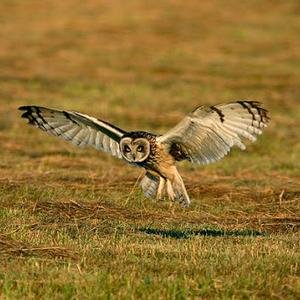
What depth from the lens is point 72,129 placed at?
12.0 metres

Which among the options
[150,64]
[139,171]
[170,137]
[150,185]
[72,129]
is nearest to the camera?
[170,137]

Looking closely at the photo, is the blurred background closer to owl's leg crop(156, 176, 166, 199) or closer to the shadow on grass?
owl's leg crop(156, 176, 166, 199)

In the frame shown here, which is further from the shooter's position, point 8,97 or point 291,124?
point 8,97

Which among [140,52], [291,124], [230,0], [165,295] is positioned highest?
[230,0]

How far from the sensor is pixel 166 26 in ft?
128

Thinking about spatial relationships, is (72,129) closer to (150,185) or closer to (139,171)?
(150,185)

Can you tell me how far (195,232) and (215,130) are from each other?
42.1 inches

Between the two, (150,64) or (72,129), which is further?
(150,64)

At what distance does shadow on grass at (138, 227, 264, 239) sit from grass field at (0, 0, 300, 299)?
0.07 ft

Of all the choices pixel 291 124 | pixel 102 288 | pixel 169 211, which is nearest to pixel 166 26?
pixel 291 124

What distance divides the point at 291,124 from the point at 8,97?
708 centimetres

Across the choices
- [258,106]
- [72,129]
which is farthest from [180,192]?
[72,129]

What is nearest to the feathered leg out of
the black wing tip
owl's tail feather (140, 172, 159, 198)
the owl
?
the owl

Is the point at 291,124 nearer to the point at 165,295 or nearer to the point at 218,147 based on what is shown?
the point at 218,147
